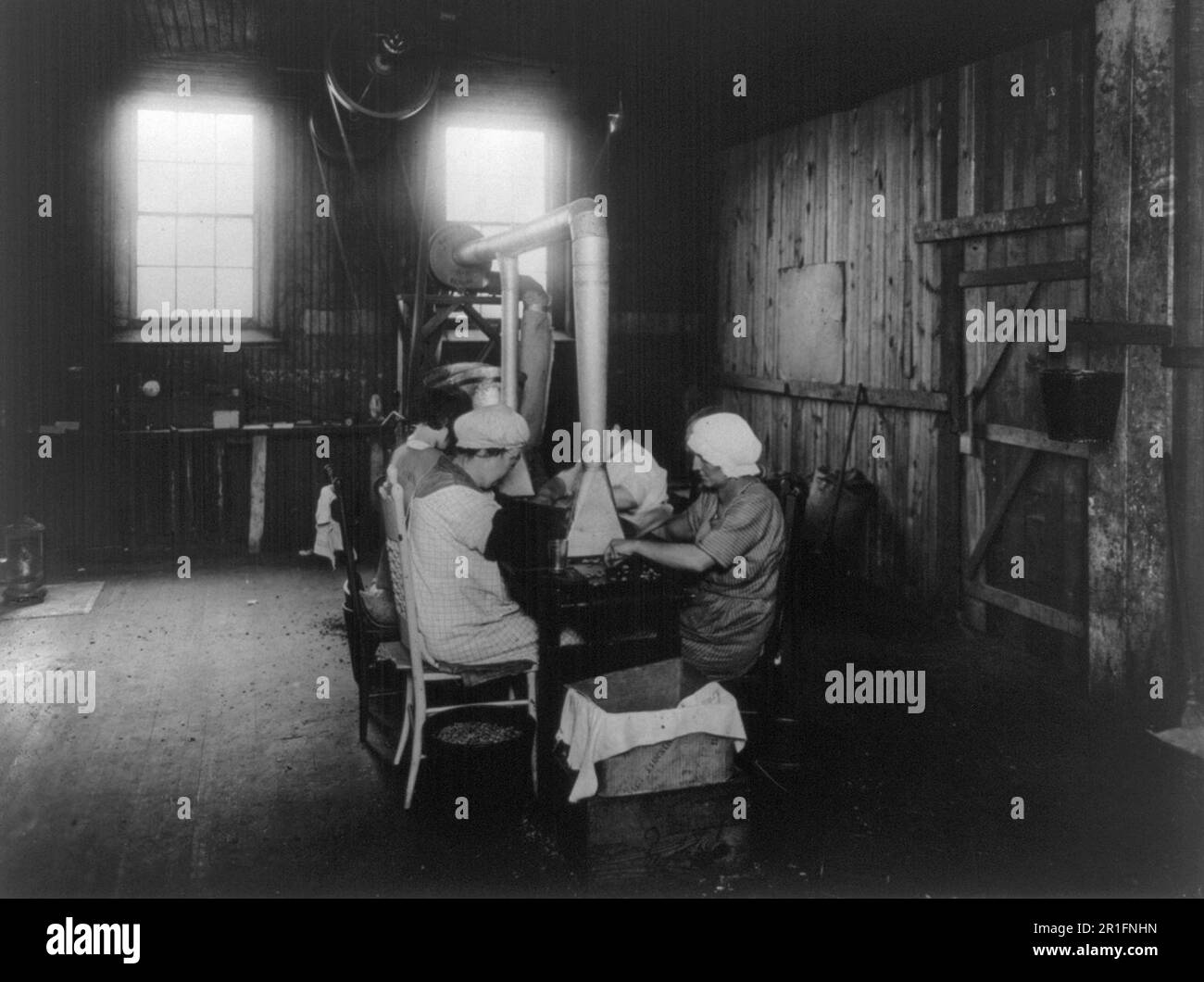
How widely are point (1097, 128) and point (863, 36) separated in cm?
176

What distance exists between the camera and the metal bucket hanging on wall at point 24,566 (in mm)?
8461

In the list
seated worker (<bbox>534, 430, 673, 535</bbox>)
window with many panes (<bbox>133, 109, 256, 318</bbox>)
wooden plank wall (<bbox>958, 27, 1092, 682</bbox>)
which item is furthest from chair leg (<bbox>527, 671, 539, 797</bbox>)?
window with many panes (<bbox>133, 109, 256, 318</bbox>)

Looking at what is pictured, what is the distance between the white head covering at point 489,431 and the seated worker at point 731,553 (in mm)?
632

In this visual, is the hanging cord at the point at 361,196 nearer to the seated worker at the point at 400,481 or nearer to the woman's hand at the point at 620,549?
the seated worker at the point at 400,481

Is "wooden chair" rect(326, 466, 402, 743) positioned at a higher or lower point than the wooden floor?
higher

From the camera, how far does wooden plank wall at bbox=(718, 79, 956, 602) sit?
25.8 ft

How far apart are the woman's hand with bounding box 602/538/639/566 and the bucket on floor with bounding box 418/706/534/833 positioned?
2.83 feet

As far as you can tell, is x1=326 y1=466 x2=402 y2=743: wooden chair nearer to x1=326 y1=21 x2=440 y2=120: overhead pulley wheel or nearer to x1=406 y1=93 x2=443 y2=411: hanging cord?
x1=406 y1=93 x2=443 y2=411: hanging cord

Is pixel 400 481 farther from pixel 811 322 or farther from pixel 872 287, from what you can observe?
pixel 811 322

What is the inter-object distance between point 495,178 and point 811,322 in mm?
3708

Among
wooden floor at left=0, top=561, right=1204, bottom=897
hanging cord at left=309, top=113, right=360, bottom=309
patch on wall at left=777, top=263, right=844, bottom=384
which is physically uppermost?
hanging cord at left=309, top=113, right=360, bottom=309

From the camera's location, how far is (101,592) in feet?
29.1

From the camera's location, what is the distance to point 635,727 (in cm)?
386
